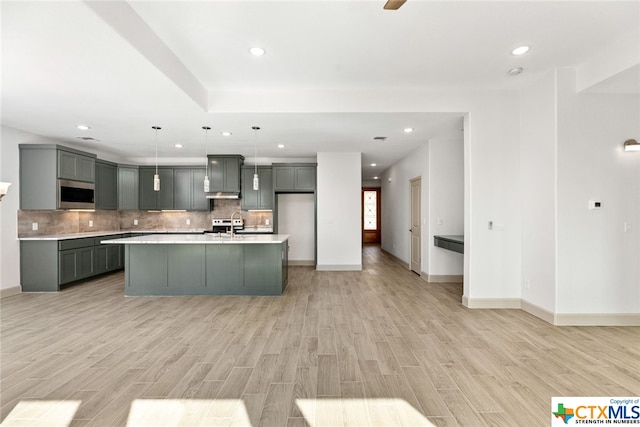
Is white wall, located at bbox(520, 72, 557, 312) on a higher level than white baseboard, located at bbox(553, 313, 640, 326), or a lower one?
higher

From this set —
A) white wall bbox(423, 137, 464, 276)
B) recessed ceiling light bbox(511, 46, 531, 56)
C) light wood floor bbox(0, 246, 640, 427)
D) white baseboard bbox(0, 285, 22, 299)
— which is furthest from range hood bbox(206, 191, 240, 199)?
recessed ceiling light bbox(511, 46, 531, 56)

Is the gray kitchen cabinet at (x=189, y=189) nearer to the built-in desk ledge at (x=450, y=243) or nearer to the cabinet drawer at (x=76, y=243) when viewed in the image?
the cabinet drawer at (x=76, y=243)

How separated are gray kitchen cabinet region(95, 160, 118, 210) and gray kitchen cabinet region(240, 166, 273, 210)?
9.75 ft

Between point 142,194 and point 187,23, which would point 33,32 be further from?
point 142,194

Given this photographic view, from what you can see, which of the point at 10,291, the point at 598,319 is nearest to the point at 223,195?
the point at 10,291

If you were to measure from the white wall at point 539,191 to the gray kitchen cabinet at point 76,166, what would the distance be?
7.74 meters

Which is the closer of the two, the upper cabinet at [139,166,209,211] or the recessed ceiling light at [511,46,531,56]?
the recessed ceiling light at [511,46,531,56]

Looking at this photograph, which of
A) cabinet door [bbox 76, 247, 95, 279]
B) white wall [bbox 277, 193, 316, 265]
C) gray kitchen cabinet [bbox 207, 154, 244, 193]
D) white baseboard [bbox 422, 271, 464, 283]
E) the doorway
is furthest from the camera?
the doorway

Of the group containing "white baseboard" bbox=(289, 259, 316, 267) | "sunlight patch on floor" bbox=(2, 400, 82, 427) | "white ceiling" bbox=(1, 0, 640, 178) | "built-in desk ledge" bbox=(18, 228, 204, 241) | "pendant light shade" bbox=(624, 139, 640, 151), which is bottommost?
"sunlight patch on floor" bbox=(2, 400, 82, 427)

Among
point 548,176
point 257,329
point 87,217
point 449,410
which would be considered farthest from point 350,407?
point 87,217

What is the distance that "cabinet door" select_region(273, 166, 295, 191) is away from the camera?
24.4 ft

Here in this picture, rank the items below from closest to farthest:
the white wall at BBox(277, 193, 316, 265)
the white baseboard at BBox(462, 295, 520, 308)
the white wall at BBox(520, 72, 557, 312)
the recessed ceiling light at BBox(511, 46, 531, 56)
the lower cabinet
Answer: the recessed ceiling light at BBox(511, 46, 531, 56), the white wall at BBox(520, 72, 557, 312), the white baseboard at BBox(462, 295, 520, 308), the lower cabinet, the white wall at BBox(277, 193, 316, 265)

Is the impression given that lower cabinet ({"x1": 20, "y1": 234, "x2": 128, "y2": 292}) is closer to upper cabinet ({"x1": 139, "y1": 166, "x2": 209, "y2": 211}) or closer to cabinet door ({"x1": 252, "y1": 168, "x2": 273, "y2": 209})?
upper cabinet ({"x1": 139, "y1": 166, "x2": 209, "y2": 211})

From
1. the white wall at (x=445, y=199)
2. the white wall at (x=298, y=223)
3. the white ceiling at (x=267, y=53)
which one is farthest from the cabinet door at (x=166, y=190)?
the white wall at (x=445, y=199)
